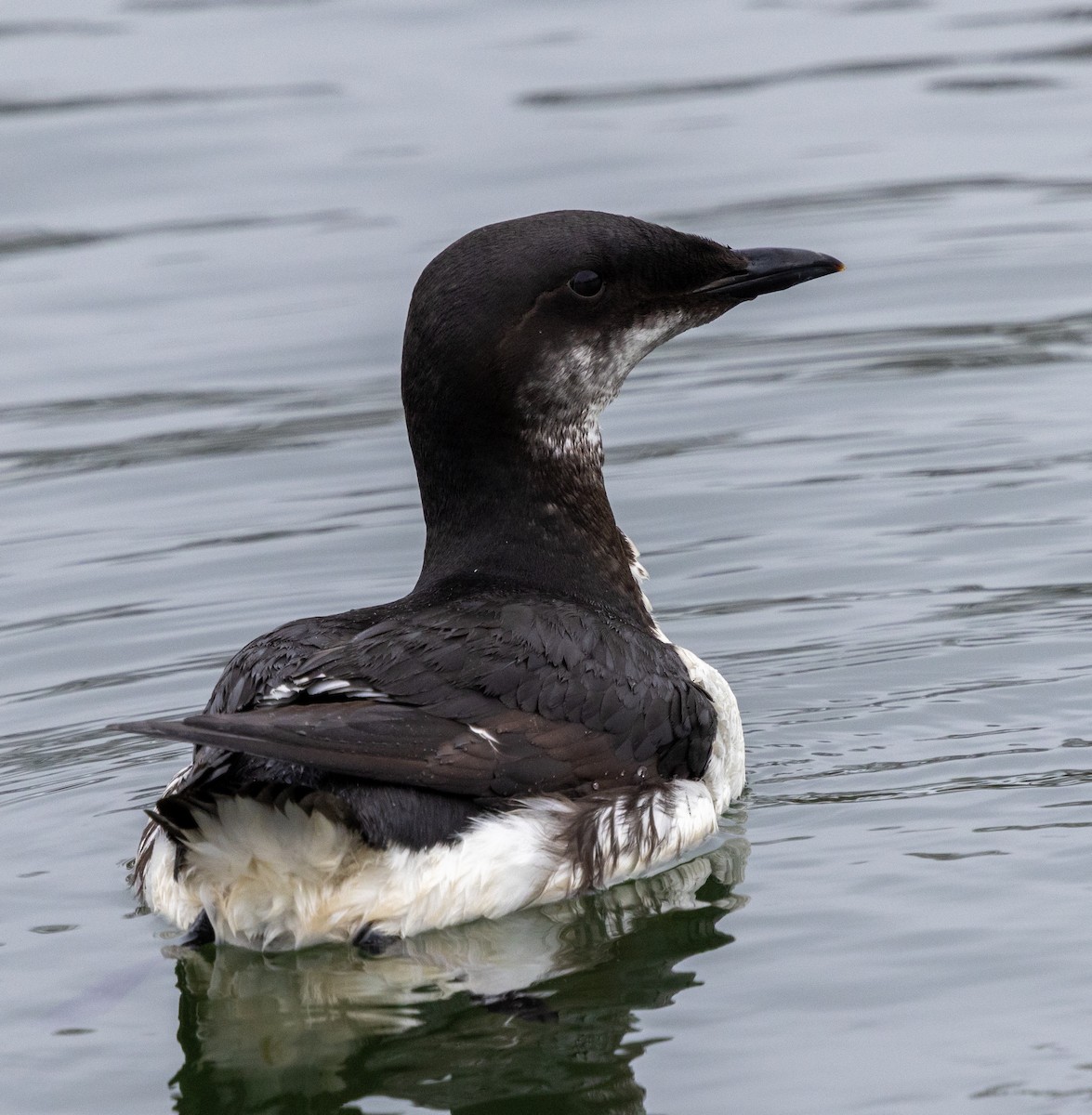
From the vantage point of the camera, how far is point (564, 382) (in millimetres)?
5992

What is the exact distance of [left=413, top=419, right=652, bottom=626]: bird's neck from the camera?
5.95m

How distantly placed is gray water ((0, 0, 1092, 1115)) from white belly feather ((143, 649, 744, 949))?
11 centimetres

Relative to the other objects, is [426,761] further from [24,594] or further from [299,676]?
[24,594]

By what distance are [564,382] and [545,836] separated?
133 cm

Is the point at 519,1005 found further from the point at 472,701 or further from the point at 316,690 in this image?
the point at 316,690

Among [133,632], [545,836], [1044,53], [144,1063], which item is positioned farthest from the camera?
[1044,53]

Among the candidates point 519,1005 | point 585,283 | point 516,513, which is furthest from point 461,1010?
point 585,283

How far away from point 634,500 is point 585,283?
9.99 ft

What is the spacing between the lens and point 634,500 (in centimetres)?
893

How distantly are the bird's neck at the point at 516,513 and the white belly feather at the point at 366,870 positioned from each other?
0.74 metres

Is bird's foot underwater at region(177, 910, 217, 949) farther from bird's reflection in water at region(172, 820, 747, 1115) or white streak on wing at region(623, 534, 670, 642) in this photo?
white streak on wing at region(623, 534, 670, 642)

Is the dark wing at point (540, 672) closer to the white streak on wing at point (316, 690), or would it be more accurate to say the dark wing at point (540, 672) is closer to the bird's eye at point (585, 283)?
the white streak on wing at point (316, 690)

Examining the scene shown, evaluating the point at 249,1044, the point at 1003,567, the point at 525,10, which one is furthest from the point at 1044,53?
the point at 249,1044

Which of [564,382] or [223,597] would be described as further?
[223,597]
